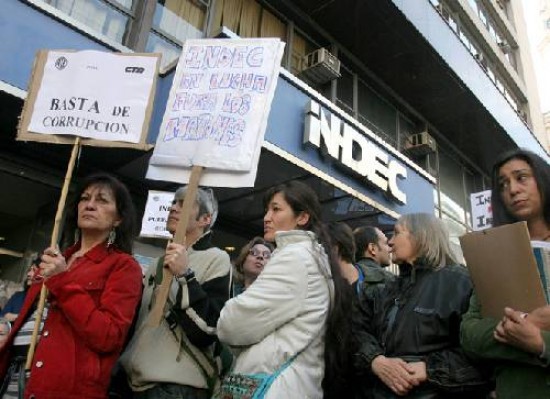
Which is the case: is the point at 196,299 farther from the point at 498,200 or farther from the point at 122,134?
the point at 498,200

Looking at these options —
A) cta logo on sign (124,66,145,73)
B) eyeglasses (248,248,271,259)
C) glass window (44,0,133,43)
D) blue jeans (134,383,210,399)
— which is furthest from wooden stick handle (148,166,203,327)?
glass window (44,0,133,43)

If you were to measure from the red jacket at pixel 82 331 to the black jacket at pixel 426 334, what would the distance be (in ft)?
4.02

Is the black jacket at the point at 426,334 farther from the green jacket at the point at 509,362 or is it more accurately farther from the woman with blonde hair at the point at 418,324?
the green jacket at the point at 509,362

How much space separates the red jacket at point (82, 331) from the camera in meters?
1.99

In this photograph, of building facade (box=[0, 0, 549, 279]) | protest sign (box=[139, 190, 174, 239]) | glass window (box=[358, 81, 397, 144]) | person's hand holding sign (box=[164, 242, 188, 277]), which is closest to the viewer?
person's hand holding sign (box=[164, 242, 188, 277])

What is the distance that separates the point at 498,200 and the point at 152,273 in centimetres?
194

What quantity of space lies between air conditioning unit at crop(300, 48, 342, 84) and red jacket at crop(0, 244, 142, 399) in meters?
7.68

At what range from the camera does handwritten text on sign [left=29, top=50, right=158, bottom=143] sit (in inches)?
117

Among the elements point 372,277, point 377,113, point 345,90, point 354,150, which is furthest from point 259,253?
point 377,113

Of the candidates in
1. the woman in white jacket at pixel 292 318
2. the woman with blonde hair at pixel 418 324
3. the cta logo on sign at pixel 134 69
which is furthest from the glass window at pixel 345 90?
the woman in white jacket at pixel 292 318

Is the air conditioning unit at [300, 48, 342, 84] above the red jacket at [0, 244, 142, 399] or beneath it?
above

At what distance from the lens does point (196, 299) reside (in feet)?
7.37

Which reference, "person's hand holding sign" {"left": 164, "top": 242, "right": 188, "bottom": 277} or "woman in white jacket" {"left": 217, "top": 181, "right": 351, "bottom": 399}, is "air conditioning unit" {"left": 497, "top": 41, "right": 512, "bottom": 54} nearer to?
"woman in white jacket" {"left": 217, "top": 181, "right": 351, "bottom": 399}

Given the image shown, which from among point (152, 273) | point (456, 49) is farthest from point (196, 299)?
point (456, 49)
